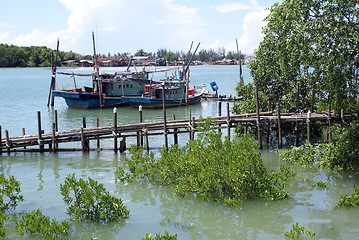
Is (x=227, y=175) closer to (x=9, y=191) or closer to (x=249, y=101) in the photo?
(x=9, y=191)

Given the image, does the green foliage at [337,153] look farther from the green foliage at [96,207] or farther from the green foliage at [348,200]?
the green foliage at [96,207]

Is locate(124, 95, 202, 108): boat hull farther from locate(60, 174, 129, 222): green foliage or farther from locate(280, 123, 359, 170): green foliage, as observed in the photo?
locate(60, 174, 129, 222): green foliage

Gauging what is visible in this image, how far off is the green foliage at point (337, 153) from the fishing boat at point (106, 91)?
2781cm

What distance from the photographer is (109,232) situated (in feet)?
38.0

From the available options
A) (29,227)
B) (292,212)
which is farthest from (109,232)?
(292,212)

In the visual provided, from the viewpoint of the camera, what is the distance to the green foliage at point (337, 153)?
50.9 feet

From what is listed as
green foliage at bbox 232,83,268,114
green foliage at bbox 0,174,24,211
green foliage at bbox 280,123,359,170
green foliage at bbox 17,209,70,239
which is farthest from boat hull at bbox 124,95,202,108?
green foliage at bbox 17,209,70,239

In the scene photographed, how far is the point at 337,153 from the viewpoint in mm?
16141

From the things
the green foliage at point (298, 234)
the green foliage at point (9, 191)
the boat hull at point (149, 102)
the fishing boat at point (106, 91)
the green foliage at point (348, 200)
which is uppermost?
the fishing boat at point (106, 91)

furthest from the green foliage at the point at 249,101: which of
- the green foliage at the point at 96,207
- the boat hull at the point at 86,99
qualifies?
the boat hull at the point at 86,99

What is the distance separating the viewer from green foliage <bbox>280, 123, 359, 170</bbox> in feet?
50.9

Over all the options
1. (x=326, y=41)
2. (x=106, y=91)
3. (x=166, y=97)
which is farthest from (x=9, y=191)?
(x=106, y=91)

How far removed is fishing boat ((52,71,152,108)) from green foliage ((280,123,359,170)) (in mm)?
27812

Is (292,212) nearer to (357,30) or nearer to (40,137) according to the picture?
(357,30)
